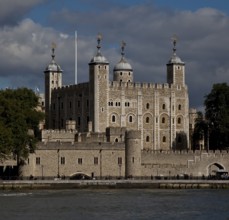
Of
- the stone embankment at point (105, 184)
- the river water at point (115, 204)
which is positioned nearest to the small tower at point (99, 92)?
the stone embankment at point (105, 184)

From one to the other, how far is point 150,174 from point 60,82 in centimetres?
3385

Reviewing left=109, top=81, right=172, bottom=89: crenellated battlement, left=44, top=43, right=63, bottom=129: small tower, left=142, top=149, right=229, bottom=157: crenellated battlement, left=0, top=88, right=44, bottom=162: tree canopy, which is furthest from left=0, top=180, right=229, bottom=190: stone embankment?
left=44, top=43, right=63, bottom=129: small tower

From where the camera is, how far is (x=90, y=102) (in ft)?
377

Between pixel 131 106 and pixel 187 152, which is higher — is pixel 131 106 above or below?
above

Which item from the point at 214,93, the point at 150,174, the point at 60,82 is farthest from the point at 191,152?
the point at 60,82

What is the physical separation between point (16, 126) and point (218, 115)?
2788 cm

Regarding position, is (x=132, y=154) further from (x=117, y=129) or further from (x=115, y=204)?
(x=115, y=204)

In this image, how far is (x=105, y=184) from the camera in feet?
284

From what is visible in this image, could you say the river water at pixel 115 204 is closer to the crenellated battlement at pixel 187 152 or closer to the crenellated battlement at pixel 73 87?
the crenellated battlement at pixel 187 152

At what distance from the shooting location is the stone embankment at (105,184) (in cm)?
8575

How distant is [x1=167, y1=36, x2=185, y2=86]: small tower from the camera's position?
120 metres

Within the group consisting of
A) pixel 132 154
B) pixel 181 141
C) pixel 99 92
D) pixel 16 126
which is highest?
pixel 99 92

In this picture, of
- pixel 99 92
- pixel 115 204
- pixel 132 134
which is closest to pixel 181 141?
pixel 99 92

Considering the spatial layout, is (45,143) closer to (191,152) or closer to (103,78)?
(191,152)
